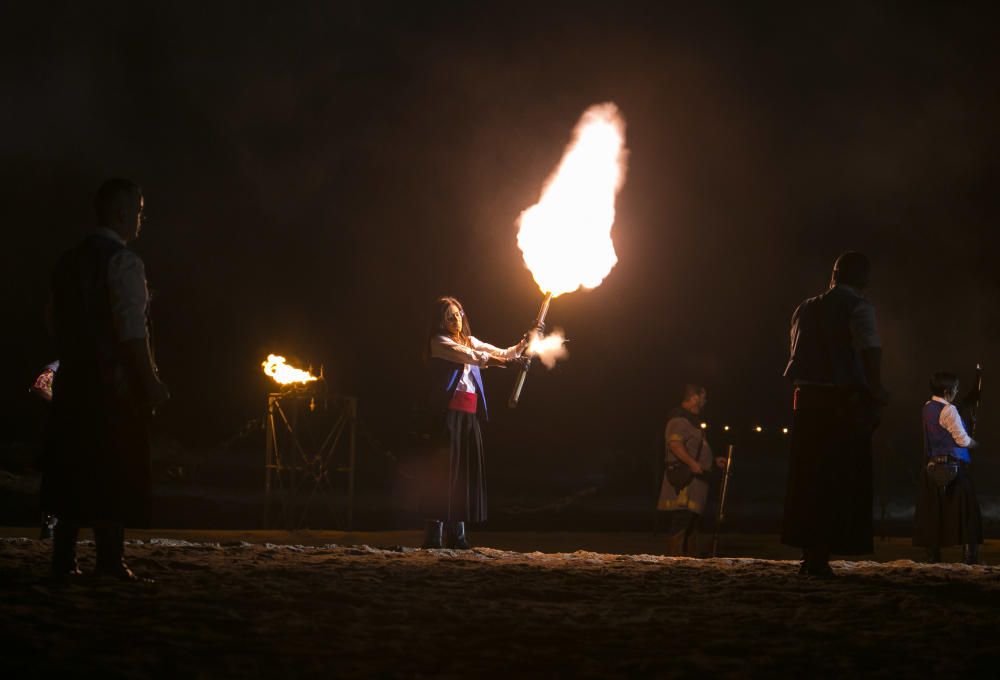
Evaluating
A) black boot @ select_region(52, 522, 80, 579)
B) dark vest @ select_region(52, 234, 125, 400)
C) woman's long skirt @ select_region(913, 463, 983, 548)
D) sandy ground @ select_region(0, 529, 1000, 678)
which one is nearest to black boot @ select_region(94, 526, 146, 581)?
black boot @ select_region(52, 522, 80, 579)

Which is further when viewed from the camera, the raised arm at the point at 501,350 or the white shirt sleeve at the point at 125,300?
the raised arm at the point at 501,350

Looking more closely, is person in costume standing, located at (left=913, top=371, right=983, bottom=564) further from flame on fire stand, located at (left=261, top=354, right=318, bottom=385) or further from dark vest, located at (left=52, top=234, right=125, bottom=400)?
dark vest, located at (left=52, top=234, right=125, bottom=400)

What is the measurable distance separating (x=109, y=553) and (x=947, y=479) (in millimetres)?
7853

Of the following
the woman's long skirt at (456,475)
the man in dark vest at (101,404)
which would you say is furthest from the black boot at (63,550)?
the woman's long skirt at (456,475)

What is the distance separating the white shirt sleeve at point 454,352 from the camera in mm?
9297

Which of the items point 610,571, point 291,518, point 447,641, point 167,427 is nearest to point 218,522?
point 291,518

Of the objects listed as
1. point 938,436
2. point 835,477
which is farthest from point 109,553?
point 938,436

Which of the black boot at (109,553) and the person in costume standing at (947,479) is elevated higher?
the person in costume standing at (947,479)

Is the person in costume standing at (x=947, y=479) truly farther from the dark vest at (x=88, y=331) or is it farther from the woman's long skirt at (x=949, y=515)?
the dark vest at (x=88, y=331)

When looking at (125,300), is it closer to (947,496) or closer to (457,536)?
(457,536)

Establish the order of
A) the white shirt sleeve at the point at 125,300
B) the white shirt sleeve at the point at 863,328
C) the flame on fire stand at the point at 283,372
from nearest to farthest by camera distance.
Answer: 1. the white shirt sleeve at the point at 125,300
2. the white shirt sleeve at the point at 863,328
3. the flame on fire stand at the point at 283,372

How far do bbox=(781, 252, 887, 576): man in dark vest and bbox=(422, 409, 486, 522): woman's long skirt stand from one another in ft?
9.99

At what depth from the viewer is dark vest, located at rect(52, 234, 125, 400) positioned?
577 centimetres

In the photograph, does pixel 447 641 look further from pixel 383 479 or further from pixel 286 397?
pixel 383 479
